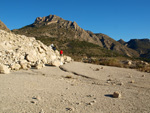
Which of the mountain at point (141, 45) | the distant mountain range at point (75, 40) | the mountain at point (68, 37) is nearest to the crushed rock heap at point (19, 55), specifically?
the mountain at point (68, 37)

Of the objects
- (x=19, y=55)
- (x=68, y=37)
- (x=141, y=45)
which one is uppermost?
(x=141, y=45)

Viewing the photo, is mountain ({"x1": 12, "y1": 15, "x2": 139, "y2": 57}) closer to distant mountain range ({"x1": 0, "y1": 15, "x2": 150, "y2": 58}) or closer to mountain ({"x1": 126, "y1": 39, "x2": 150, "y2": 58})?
distant mountain range ({"x1": 0, "y1": 15, "x2": 150, "y2": 58})

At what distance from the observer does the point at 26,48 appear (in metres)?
13.0

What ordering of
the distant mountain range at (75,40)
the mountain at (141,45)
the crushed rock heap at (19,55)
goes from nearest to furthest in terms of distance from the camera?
the crushed rock heap at (19,55) → the distant mountain range at (75,40) → the mountain at (141,45)

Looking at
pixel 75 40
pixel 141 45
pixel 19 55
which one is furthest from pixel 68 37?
pixel 141 45

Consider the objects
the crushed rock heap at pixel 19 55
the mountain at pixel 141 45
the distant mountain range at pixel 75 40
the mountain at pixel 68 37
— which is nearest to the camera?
the crushed rock heap at pixel 19 55

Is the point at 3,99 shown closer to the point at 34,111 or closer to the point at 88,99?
the point at 34,111

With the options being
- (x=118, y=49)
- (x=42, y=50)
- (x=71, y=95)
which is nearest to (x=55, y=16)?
(x=118, y=49)

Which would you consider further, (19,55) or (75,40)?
(75,40)

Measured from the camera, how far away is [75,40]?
66.5 meters

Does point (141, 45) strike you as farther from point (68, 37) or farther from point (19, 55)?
point (19, 55)

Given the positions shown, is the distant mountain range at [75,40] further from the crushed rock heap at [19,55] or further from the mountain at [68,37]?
the crushed rock heap at [19,55]

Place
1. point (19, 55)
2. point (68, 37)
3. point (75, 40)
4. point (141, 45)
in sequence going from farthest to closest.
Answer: point (141, 45), point (68, 37), point (75, 40), point (19, 55)

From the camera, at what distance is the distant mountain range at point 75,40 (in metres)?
53.7
